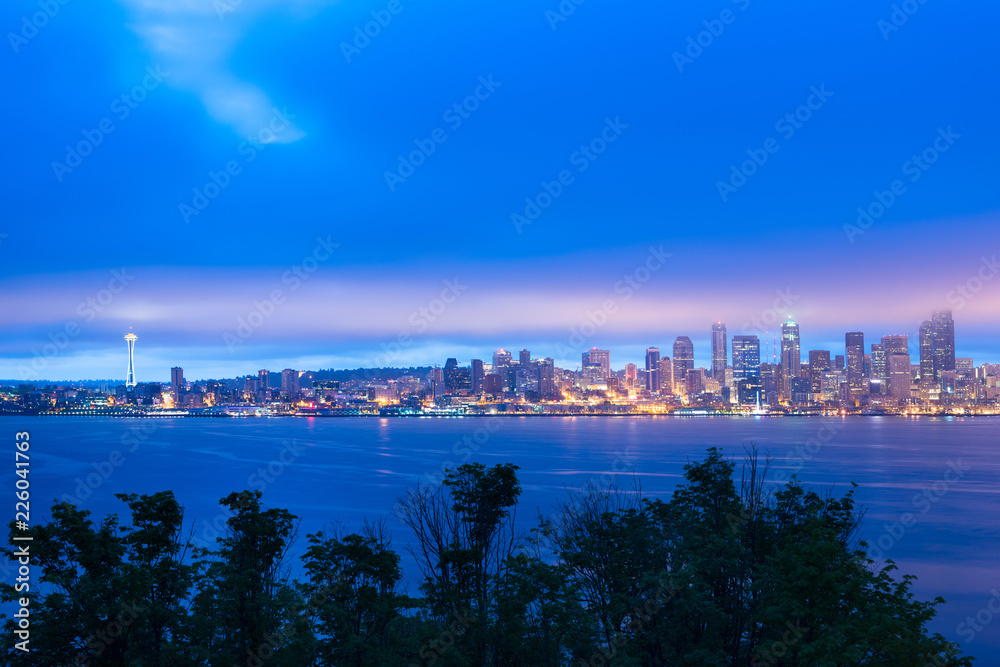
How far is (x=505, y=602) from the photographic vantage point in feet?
35.7

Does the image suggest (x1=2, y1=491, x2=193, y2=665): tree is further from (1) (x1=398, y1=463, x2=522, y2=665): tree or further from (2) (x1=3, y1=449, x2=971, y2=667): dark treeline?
(1) (x1=398, y1=463, x2=522, y2=665): tree

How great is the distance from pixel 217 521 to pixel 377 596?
29859mm

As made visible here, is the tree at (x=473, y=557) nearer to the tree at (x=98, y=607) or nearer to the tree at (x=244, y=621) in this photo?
the tree at (x=244, y=621)

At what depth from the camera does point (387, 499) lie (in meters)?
47.0

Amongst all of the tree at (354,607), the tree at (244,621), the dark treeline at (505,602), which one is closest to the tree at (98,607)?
the dark treeline at (505,602)

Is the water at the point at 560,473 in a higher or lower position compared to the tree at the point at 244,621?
lower

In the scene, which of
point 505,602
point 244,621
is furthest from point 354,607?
point 505,602

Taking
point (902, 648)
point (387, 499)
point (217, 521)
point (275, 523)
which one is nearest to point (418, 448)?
point (387, 499)

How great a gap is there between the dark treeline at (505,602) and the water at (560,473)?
12.1 meters

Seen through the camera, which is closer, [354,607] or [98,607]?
[98,607]

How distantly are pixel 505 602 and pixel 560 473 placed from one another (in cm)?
4796

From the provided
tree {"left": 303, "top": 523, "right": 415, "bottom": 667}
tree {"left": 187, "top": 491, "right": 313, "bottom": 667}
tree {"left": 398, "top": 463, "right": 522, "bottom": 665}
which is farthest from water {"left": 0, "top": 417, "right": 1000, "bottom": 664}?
tree {"left": 187, "top": 491, "right": 313, "bottom": 667}

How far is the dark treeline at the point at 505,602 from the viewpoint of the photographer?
989 centimetres

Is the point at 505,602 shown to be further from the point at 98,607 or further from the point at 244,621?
the point at 98,607
